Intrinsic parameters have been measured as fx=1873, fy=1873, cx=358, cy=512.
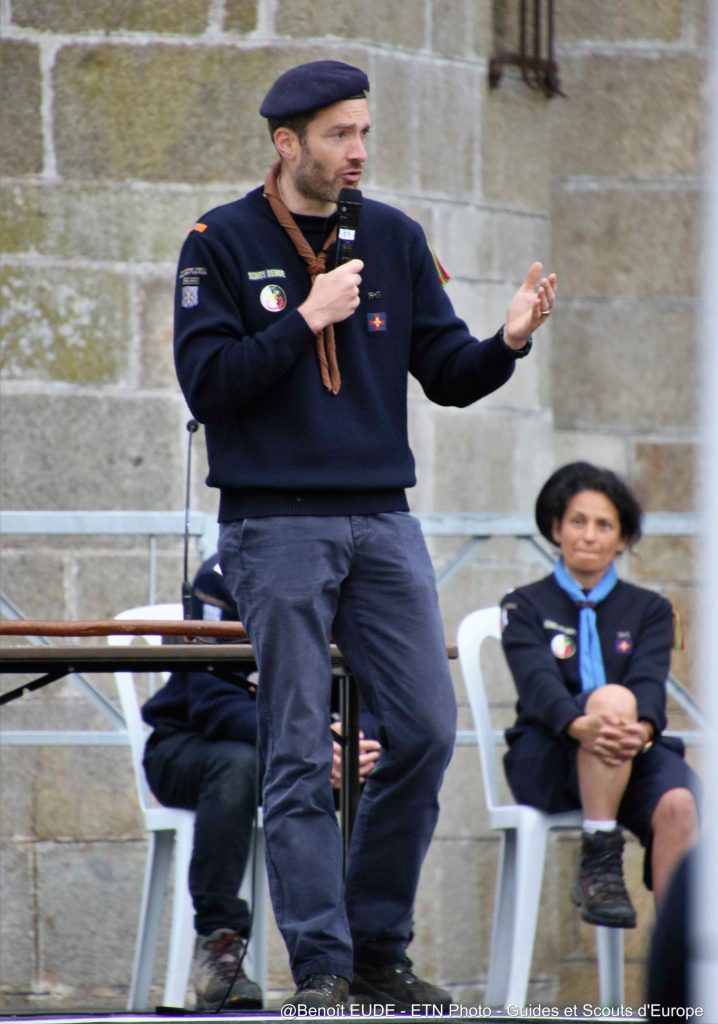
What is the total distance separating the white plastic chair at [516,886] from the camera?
4992 mm

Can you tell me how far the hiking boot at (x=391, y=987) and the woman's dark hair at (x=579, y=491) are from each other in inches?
75.0

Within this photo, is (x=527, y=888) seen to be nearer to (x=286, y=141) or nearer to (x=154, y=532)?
(x=154, y=532)

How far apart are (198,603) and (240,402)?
1.31 m

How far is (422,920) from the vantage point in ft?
19.2

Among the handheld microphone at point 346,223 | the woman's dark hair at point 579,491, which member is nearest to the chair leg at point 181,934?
the woman's dark hair at point 579,491

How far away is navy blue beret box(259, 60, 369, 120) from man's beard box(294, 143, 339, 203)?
0.08 m

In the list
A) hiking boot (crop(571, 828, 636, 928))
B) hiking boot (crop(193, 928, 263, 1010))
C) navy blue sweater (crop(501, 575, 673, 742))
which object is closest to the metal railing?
navy blue sweater (crop(501, 575, 673, 742))

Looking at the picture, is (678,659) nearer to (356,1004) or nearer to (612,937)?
(612,937)

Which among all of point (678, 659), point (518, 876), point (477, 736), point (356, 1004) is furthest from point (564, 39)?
point (356, 1004)

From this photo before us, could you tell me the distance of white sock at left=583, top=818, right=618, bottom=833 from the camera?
4895 millimetres

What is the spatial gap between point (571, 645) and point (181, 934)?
4.31 feet

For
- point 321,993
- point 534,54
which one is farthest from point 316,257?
point 534,54

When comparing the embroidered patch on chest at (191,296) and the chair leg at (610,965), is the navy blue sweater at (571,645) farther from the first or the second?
the embroidered patch on chest at (191,296)

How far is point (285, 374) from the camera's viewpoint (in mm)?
3635
